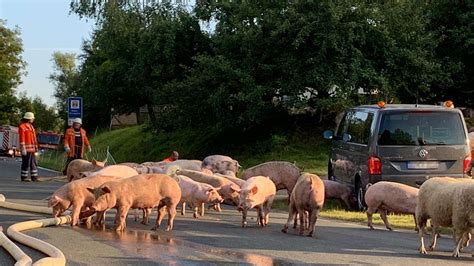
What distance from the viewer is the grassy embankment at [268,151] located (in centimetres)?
1653

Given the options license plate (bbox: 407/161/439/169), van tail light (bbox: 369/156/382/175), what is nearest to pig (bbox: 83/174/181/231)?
van tail light (bbox: 369/156/382/175)

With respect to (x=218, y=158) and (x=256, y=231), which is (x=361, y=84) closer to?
(x=218, y=158)

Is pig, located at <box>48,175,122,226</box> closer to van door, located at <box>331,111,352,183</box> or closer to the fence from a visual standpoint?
van door, located at <box>331,111,352,183</box>

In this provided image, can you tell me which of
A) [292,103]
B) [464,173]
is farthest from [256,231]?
[292,103]

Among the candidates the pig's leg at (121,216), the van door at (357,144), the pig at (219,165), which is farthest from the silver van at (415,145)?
the pig's leg at (121,216)

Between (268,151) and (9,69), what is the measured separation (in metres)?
72.1

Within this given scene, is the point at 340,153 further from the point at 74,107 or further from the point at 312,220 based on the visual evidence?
the point at 74,107

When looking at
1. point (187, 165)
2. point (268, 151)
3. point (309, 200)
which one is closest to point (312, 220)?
point (309, 200)

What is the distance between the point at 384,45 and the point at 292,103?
12.5 ft

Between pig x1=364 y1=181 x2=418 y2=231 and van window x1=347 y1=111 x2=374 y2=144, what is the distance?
2.07 m

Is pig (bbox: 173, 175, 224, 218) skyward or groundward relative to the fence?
groundward

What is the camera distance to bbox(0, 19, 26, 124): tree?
9494cm

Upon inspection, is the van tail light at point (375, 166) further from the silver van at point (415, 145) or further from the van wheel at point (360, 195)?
the van wheel at point (360, 195)

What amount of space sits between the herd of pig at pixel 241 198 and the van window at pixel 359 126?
202 cm
